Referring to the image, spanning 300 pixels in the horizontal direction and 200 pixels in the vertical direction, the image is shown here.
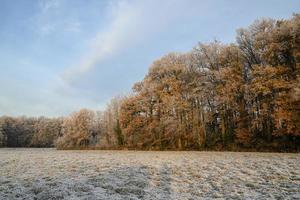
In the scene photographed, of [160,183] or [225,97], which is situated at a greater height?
[225,97]

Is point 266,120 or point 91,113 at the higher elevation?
point 91,113

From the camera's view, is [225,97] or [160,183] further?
[225,97]

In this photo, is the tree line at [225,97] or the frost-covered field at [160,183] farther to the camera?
the tree line at [225,97]

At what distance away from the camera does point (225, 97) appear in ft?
103

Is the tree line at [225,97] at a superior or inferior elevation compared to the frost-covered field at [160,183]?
superior

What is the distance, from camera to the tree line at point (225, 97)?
27.1 m

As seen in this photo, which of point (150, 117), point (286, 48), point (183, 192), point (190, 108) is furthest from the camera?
point (150, 117)

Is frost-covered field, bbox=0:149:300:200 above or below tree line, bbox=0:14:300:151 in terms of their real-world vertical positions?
below

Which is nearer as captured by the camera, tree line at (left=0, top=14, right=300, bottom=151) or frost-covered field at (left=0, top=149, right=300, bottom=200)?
frost-covered field at (left=0, top=149, right=300, bottom=200)

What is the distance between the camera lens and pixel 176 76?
130 ft

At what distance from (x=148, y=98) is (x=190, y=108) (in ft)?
23.1

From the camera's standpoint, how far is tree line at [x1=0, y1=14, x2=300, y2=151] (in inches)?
1067

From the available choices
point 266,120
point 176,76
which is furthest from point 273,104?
point 176,76

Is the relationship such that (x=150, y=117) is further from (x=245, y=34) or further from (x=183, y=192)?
(x=183, y=192)
